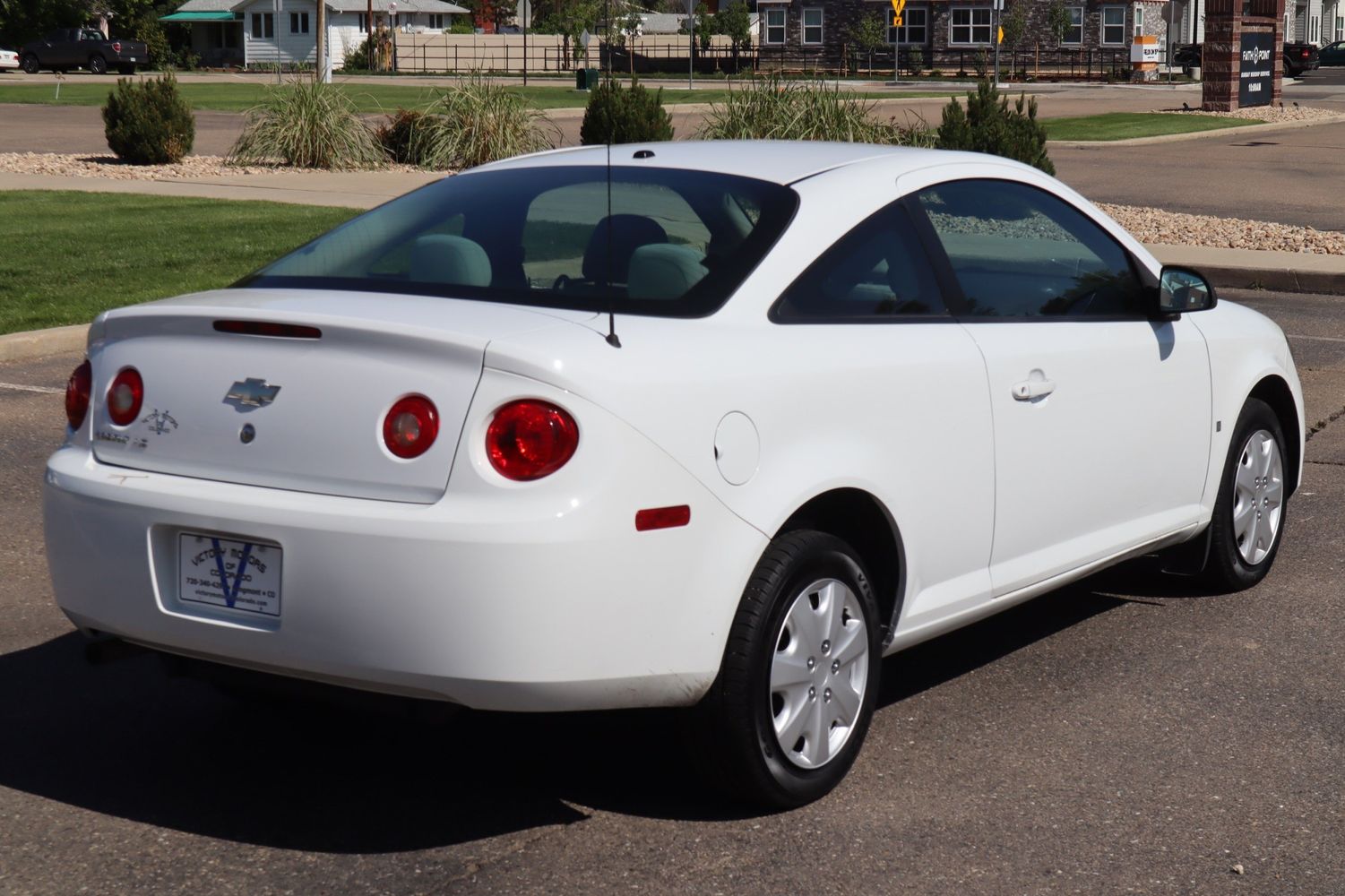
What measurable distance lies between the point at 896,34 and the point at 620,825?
7814 cm

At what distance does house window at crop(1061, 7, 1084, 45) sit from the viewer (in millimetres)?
77375

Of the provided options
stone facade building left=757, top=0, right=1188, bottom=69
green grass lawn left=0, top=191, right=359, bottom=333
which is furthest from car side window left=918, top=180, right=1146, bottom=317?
stone facade building left=757, top=0, right=1188, bottom=69

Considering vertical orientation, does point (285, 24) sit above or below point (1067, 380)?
above

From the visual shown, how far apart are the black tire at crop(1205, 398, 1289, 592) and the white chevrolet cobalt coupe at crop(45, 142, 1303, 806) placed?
2.95ft

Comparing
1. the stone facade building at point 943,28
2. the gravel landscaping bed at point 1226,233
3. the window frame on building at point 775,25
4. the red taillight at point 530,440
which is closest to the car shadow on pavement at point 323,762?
the red taillight at point 530,440

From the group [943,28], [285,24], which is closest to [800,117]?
[943,28]

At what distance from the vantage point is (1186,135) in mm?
34281

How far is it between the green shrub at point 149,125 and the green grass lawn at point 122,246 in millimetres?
4987

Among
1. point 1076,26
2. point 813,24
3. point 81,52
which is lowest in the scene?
point 81,52

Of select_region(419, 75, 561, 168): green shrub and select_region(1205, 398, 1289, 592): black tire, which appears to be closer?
select_region(1205, 398, 1289, 592): black tire

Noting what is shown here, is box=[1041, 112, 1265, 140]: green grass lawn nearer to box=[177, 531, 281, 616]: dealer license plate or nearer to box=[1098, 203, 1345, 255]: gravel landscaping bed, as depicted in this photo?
box=[1098, 203, 1345, 255]: gravel landscaping bed

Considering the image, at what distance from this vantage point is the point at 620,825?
13.6ft

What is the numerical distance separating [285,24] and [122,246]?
76.8m

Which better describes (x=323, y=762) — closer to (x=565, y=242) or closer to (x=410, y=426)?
(x=410, y=426)
